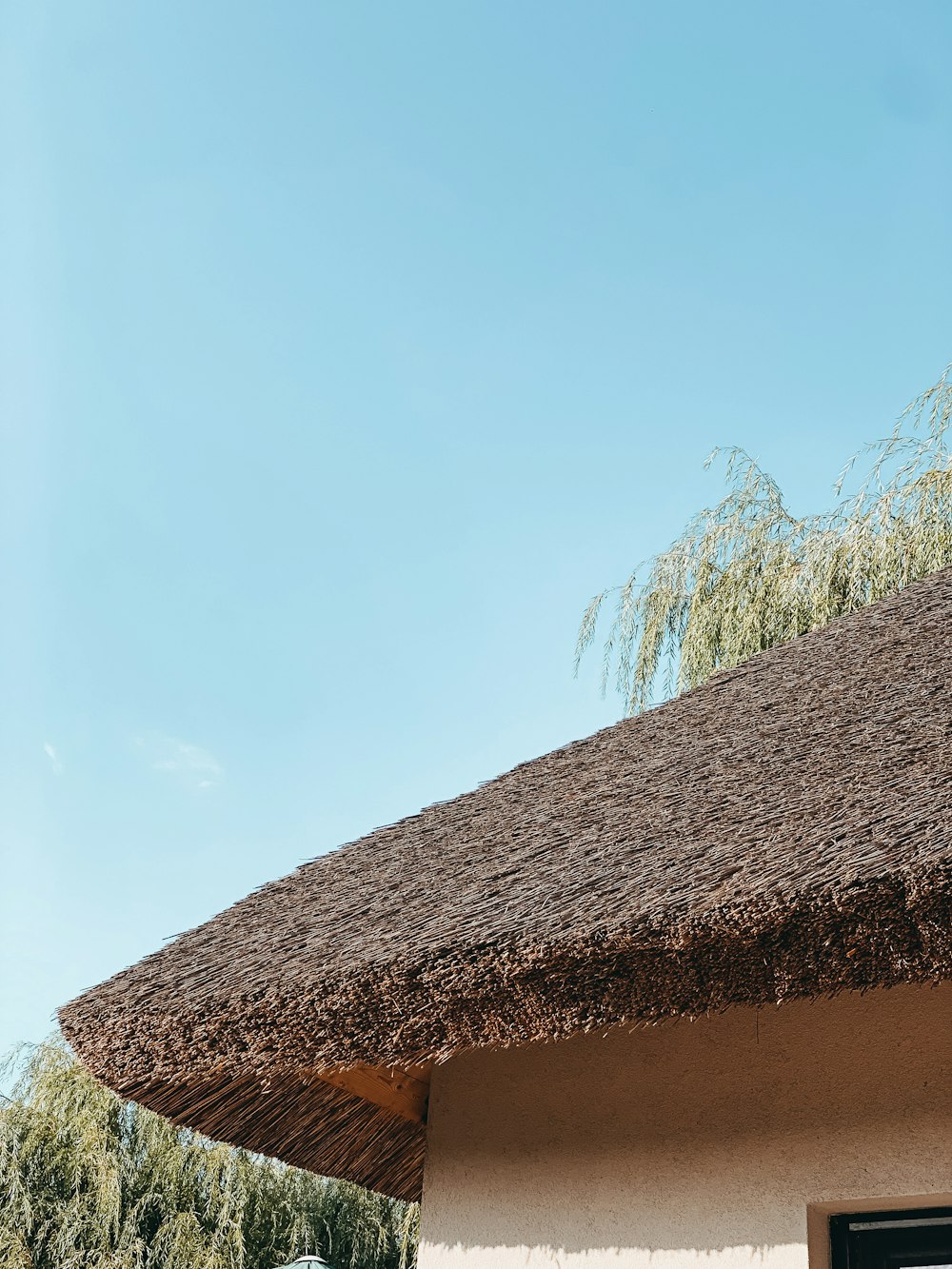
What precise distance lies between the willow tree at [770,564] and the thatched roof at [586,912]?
2884 mm

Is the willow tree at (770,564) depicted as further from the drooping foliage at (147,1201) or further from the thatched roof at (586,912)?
the drooping foliage at (147,1201)

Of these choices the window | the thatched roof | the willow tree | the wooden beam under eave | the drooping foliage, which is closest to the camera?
the thatched roof

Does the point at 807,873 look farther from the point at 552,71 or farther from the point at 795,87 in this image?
the point at 552,71

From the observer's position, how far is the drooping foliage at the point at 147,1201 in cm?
759

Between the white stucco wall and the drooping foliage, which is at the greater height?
the drooping foliage

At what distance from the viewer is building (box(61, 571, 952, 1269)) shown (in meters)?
2.08

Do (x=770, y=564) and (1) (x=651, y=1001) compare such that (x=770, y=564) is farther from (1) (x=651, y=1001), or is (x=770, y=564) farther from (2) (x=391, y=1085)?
(1) (x=651, y=1001)

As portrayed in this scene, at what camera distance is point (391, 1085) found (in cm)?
360

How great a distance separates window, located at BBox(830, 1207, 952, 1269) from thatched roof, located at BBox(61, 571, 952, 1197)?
631mm

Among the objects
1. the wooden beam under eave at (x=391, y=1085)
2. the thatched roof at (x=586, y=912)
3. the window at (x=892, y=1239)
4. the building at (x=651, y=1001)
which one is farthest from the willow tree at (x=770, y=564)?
the window at (x=892, y=1239)

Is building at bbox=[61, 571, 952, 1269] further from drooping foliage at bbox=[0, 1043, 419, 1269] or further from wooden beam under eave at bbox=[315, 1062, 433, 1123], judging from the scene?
drooping foliage at bbox=[0, 1043, 419, 1269]

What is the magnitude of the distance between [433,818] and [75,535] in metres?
8.55

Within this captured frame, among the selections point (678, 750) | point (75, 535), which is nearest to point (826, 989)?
point (678, 750)

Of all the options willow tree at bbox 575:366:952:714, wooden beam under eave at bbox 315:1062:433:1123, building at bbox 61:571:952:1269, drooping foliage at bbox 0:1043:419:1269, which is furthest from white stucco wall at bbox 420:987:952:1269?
drooping foliage at bbox 0:1043:419:1269
